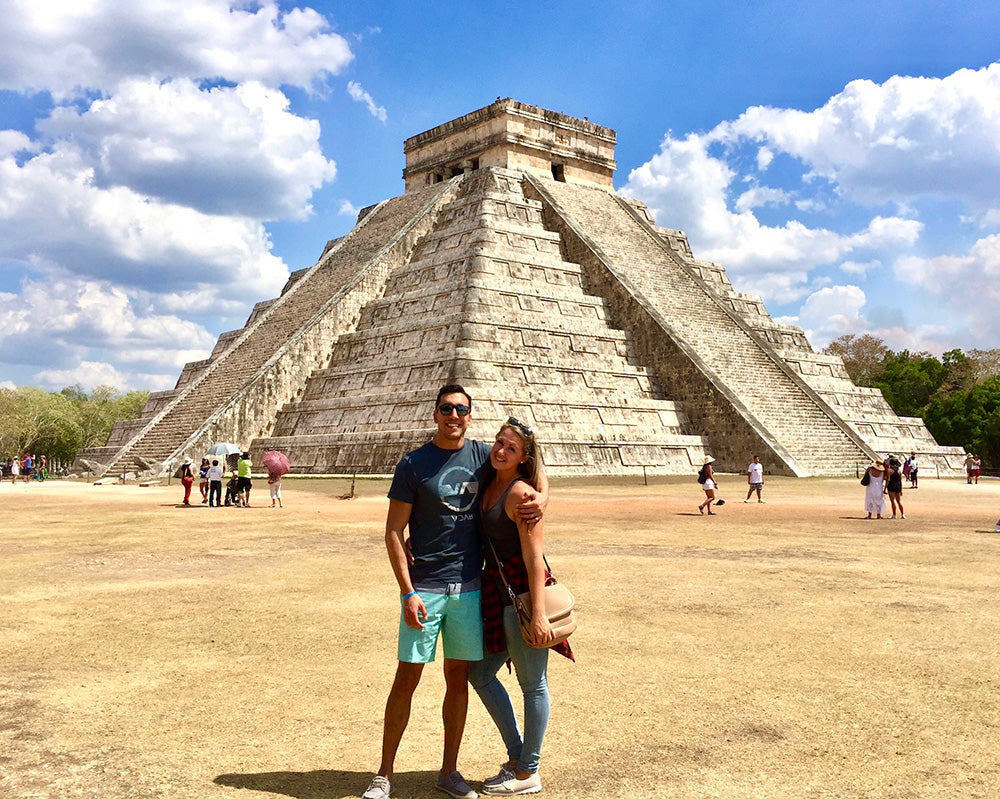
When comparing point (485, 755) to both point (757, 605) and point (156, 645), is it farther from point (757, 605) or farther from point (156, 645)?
point (757, 605)

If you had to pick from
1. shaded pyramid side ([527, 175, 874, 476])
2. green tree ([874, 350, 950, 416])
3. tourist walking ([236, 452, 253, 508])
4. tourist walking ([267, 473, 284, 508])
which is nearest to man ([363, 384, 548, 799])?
tourist walking ([267, 473, 284, 508])

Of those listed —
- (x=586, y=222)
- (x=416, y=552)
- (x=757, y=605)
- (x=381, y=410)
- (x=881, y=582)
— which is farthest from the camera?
(x=586, y=222)

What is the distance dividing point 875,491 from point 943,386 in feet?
141

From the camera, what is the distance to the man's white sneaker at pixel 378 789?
3751mm

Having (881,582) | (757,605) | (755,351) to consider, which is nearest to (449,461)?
(757,605)

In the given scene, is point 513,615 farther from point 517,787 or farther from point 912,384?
point 912,384

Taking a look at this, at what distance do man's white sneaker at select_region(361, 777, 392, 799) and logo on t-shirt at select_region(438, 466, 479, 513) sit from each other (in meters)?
1.23

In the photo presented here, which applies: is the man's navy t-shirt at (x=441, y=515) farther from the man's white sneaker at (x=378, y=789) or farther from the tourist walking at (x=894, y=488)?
the tourist walking at (x=894, y=488)

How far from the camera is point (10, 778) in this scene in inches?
153

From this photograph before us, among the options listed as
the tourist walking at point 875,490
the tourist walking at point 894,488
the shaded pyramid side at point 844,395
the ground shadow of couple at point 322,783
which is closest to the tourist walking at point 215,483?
the tourist walking at point 875,490

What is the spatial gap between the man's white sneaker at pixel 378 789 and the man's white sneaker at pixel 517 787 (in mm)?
451

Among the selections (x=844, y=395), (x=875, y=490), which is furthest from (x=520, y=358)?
(x=844, y=395)

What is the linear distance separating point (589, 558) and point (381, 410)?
52.6ft

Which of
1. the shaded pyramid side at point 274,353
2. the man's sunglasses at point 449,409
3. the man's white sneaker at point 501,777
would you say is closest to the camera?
the man's white sneaker at point 501,777
